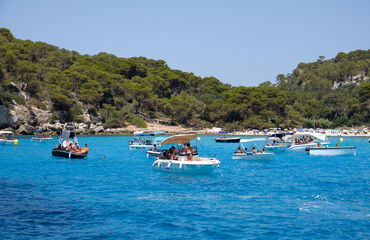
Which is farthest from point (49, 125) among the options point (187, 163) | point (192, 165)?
point (192, 165)

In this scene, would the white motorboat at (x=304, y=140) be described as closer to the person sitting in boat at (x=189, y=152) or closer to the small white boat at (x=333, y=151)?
the small white boat at (x=333, y=151)

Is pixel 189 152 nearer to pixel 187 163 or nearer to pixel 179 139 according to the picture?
pixel 187 163

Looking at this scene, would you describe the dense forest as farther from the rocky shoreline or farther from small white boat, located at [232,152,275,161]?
small white boat, located at [232,152,275,161]

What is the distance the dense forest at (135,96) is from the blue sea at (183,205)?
62577mm

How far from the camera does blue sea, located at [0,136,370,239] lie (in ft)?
47.5

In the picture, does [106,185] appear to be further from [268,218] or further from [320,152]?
[320,152]

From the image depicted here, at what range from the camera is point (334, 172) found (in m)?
31.9

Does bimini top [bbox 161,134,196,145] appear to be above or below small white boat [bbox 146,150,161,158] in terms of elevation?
above

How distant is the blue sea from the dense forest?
6258 cm

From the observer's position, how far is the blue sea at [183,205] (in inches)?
571

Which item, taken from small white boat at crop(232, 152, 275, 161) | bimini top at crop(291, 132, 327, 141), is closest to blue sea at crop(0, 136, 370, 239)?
small white boat at crop(232, 152, 275, 161)

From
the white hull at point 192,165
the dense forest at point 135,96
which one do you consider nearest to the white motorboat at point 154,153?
the white hull at point 192,165

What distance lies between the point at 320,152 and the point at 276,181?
2282cm

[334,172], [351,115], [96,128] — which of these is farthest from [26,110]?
[351,115]
